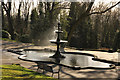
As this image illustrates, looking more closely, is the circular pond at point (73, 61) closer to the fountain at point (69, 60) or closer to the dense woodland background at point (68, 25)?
the fountain at point (69, 60)

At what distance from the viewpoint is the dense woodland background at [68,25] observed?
123 feet

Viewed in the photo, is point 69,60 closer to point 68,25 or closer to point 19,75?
point 19,75

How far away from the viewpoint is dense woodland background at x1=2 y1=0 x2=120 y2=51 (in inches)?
1473

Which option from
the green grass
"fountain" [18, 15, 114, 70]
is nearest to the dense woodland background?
"fountain" [18, 15, 114, 70]

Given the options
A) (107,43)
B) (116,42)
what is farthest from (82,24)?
(116,42)

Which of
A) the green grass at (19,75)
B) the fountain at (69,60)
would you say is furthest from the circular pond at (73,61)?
the green grass at (19,75)

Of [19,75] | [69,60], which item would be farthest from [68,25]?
[19,75]

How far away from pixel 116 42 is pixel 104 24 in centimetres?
1893

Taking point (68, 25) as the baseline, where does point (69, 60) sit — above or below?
below

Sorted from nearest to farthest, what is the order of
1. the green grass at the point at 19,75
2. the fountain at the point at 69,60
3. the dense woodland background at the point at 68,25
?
the green grass at the point at 19,75
the fountain at the point at 69,60
the dense woodland background at the point at 68,25


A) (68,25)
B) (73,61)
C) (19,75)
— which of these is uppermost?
(68,25)

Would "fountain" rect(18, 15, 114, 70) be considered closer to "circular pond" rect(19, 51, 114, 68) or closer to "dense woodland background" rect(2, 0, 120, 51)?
"circular pond" rect(19, 51, 114, 68)

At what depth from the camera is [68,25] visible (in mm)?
43688

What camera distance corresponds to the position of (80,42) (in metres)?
43.5
